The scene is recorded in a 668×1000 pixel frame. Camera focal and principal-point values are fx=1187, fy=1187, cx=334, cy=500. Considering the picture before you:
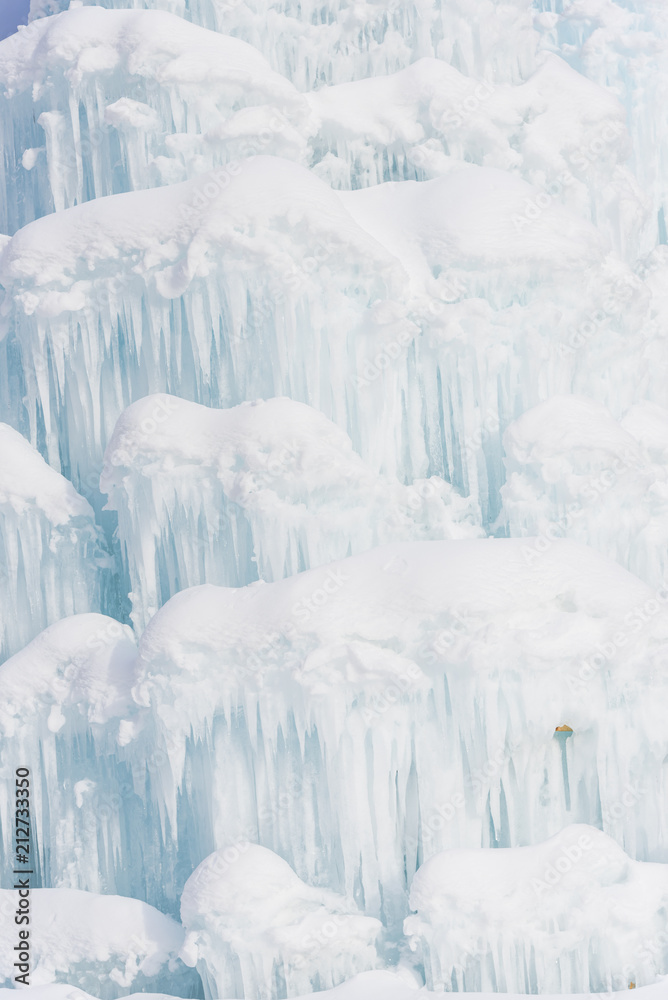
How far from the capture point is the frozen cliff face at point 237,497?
561 inches

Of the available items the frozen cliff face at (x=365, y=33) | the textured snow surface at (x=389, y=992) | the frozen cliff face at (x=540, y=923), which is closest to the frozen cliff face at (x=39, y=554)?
the textured snow surface at (x=389, y=992)

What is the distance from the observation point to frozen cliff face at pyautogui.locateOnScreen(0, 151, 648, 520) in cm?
1525

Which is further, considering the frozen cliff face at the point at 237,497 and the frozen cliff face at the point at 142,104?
the frozen cliff face at the point at 142,104

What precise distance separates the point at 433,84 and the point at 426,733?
410 inches

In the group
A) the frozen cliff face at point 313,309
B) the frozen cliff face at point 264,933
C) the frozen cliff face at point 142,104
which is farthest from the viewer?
the frozen cliff face at point 142,104

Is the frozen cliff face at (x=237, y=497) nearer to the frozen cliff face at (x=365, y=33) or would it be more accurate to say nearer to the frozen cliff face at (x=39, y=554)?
the frozen cliff face at (x=39, y=554)

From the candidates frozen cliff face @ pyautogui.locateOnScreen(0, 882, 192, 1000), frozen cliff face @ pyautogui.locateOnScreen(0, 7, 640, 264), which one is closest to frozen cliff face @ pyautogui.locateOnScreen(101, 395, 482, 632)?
frozen cliff face @ pyautogui.locateOnScreen(0, 882, 192, 1000)

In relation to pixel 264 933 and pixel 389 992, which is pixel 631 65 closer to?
pixel 264 933

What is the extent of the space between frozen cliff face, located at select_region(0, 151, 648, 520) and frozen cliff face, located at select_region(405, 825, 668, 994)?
Answer: 545cm

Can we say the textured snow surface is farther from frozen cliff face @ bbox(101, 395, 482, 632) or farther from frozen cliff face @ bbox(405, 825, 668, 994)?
frozen cliff face @ bbox(101, 395, 482, 632)

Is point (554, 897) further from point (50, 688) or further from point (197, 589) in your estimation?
point (50, 688)

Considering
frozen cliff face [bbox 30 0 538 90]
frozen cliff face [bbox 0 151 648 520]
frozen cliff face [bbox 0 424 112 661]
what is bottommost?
frozen cliff face [bbox 0 424 112 661]

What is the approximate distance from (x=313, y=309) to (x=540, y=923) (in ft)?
26.0

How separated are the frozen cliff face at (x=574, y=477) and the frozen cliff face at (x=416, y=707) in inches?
84.2
